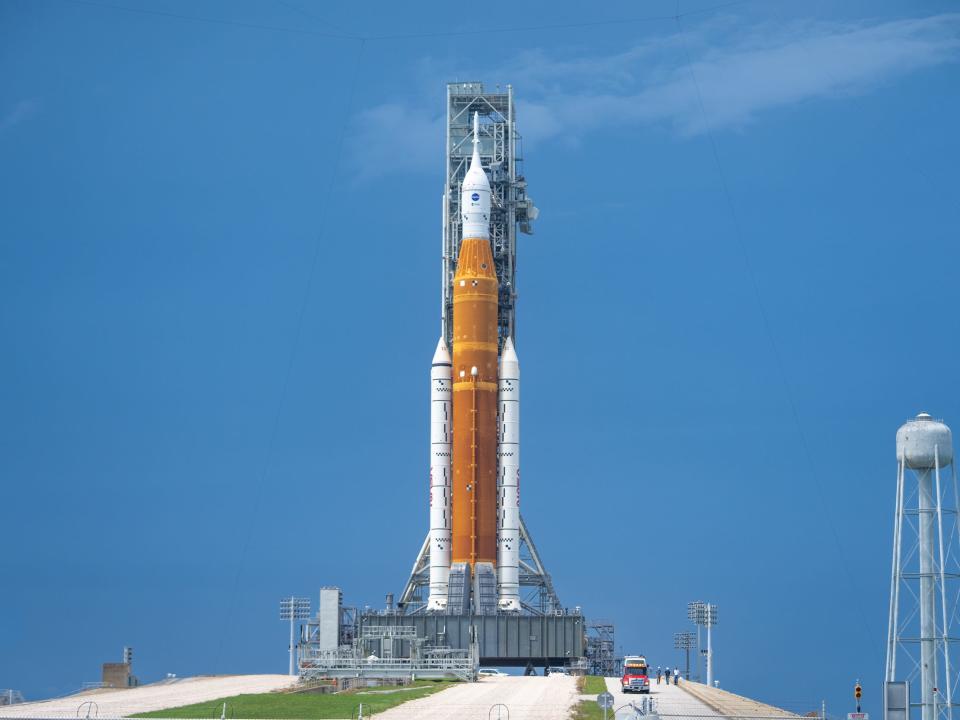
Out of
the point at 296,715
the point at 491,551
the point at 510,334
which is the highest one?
the point at 510,334

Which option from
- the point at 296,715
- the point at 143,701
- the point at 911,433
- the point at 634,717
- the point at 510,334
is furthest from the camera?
the point at 510,334

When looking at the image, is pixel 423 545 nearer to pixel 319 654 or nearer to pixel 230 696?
pixel 319 654

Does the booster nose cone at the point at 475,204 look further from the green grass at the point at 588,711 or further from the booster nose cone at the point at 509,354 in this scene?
the green grass at the point at 588,711

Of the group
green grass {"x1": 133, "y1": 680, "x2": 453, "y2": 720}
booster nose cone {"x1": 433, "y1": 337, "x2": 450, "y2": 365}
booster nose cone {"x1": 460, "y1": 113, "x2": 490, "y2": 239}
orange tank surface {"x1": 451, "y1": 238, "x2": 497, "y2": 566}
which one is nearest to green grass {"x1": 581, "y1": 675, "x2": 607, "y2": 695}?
green grass {"x1": 133, "y1": 680, "x2": 453, "y2": 720}

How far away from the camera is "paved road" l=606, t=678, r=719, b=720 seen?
5915 cm

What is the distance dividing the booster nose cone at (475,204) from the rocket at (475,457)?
486 mm

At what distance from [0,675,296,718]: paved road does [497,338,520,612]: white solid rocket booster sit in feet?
47.5

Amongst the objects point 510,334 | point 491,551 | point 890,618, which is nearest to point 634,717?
point 890,618

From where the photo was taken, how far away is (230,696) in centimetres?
7006

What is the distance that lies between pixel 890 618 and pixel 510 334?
40.4 metres

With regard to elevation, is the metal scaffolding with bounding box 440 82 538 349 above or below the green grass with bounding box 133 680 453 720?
above

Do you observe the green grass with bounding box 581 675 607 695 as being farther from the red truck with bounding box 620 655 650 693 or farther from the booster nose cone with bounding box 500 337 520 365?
the booster nose cone with bounding box 500 337 520 365

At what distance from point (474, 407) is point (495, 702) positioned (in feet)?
122

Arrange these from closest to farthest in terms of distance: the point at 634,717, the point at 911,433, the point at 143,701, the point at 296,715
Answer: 1. the point at 634,717
2. the point at 296,715
3. the point at 143,701
4. the point at 911,433
